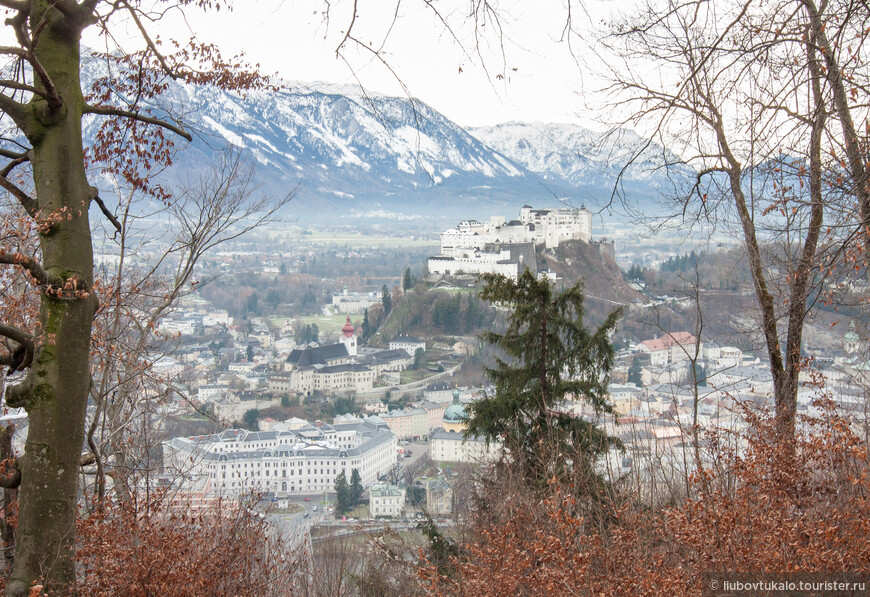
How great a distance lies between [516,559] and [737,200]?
144 inches

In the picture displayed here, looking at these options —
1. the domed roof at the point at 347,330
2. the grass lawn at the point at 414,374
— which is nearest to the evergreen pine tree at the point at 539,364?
the grass lawn at the point at 414,374

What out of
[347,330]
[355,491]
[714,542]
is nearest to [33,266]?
[714,542]

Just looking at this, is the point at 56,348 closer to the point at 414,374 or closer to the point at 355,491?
the point at 355,491

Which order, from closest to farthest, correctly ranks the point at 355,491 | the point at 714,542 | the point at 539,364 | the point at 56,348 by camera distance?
the point at 56,348 < the point at 714,542 < the point at 539,364 < the point at 355,491

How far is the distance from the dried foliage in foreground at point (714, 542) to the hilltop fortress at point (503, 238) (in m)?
56.7

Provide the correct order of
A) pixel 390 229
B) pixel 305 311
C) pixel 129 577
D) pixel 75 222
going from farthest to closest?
1. pixel 390 229
2. pixel 305 311
3. pixel 129 577
4. pixel 75 222

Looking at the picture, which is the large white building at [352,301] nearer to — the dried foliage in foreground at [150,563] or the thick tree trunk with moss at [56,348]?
the dried foliage in foreground at [150,563]

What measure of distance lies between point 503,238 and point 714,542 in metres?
63.7

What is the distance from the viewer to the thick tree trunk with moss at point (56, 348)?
240 centimetres

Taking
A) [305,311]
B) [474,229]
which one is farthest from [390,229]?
[474,229]

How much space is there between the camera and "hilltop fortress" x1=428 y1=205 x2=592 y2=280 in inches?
2447

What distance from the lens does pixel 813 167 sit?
3854 millimetres

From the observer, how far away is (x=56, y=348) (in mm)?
2432

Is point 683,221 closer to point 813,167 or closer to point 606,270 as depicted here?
point 813,167
